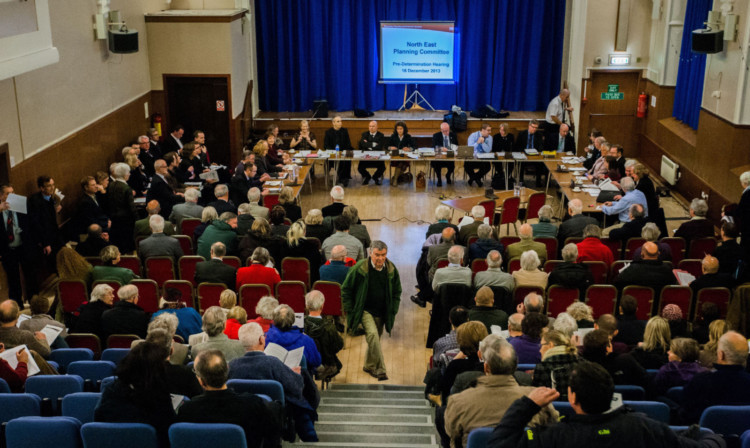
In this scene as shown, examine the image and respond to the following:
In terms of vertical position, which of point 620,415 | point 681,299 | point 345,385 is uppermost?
point 620,415

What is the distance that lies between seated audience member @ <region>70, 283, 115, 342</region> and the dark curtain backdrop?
11.3 m

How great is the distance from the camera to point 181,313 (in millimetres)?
6246

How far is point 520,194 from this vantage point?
1100cm

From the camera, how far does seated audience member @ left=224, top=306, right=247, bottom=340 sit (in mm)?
5906

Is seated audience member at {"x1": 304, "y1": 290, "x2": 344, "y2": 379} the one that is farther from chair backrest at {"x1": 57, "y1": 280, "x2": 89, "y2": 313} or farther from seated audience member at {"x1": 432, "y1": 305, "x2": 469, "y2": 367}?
chair backrest at {"x1": 57, "y1": 280, "x2": 89, "y2": 313}

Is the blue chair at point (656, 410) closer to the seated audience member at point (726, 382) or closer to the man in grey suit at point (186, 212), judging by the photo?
the seated audience member at point (726, 382)

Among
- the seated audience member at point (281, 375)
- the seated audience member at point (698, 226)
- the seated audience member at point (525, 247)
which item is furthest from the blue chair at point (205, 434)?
the seated audience member at point (698, 226)

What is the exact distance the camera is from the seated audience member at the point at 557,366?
4500mm

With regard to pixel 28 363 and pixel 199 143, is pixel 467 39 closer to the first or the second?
pixel 199 143

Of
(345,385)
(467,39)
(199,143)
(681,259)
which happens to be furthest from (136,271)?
(467,39)

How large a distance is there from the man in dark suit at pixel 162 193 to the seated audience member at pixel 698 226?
21.8 feet

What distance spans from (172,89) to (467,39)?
21.8 feet

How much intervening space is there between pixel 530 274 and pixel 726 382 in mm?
2997

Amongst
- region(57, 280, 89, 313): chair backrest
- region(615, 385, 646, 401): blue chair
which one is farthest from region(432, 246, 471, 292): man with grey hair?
region(57, 280, 89, 313): chair backrest
